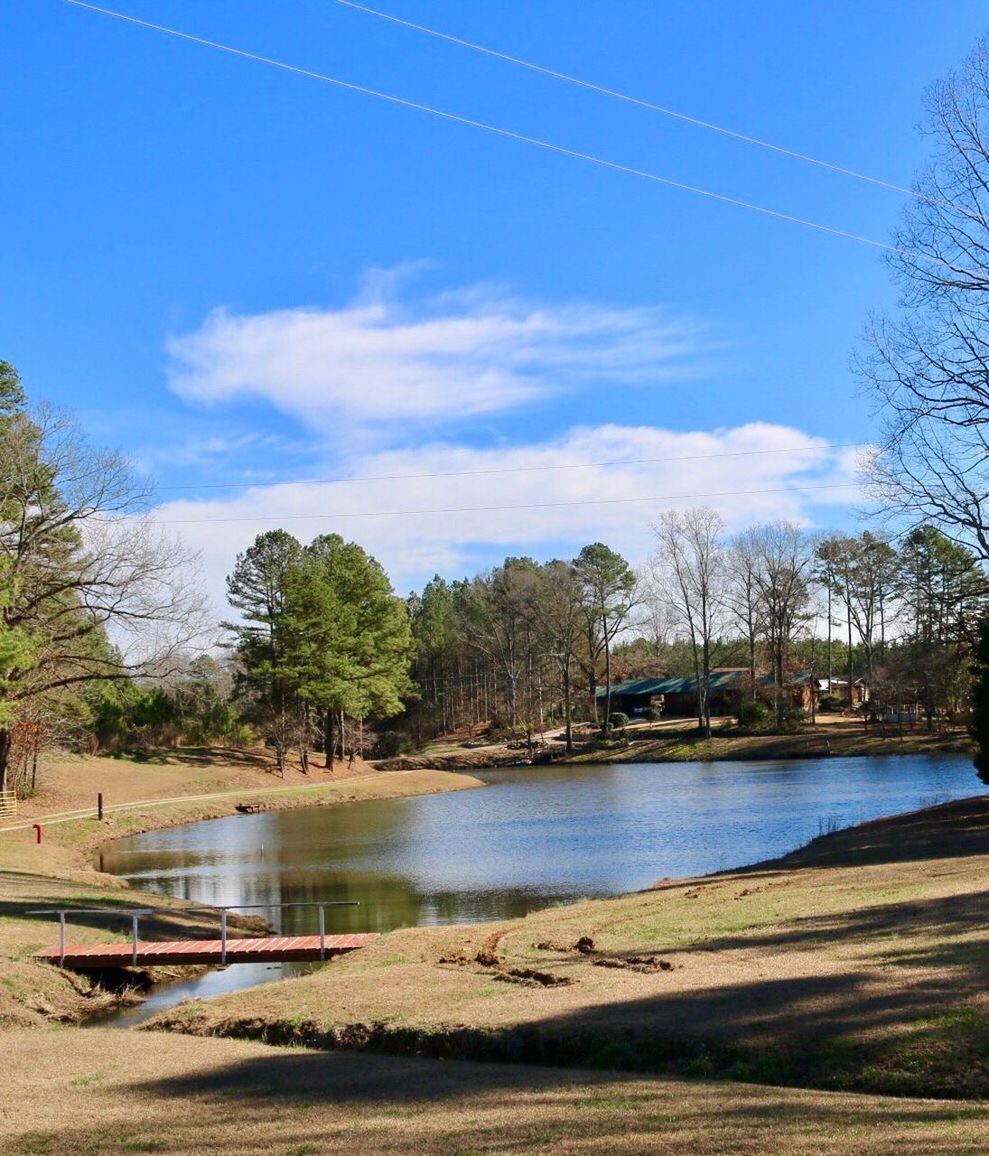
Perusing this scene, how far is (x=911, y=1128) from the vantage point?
25.3ft

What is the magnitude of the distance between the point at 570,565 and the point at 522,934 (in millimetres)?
81311

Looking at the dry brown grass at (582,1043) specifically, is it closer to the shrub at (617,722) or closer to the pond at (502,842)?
the pond at (502,842)

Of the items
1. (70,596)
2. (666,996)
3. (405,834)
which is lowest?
(405,834)

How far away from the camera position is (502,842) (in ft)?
128

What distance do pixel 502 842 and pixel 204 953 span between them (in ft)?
67.1

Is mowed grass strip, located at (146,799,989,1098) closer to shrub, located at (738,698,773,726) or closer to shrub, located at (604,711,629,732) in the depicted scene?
shrub, located at (738,698,773,726)

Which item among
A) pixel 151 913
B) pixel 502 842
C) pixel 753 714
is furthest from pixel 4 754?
pixel 753 714

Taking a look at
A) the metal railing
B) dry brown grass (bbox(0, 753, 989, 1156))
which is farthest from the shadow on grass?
the metal railing

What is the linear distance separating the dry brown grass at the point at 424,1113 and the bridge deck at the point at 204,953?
289 inches

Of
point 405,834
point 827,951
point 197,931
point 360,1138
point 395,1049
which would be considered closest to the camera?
point 360,1138

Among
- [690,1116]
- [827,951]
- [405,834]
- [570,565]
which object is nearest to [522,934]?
[827,951]

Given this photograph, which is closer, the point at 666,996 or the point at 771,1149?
Answer: the point at 771,1149

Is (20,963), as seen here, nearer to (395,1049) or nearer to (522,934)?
(522,934)

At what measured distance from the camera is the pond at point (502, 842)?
88.7 ft
